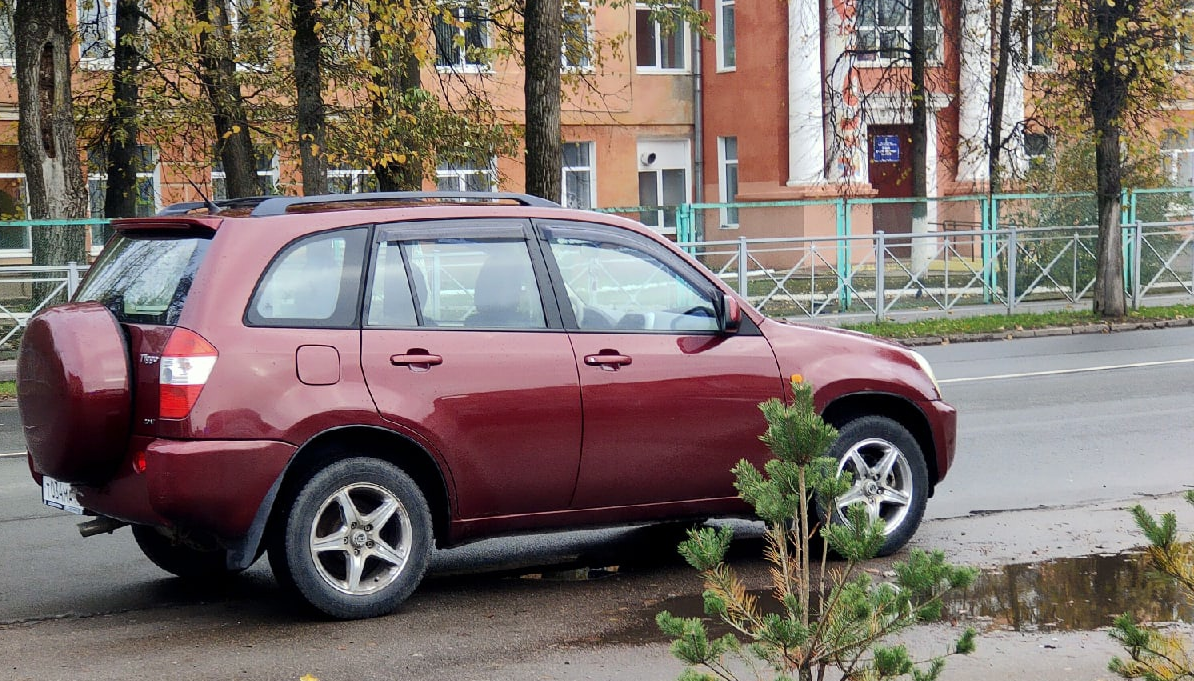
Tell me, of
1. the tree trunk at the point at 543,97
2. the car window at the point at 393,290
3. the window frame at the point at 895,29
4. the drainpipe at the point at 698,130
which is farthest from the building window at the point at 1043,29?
the car window at the point at 393,290

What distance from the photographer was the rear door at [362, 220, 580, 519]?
6477 mm

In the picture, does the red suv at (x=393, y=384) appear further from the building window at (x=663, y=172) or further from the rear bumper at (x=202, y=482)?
the building window at (x=663, y=172)

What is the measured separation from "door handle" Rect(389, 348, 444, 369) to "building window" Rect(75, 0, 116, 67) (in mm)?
16373

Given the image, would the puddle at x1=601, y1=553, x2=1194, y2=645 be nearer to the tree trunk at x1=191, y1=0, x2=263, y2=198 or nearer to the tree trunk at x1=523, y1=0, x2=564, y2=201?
the tree trunk at x1=523, y1=0, x2=564, y2=201

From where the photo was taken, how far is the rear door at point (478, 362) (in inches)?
255

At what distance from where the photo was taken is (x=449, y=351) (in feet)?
21.6

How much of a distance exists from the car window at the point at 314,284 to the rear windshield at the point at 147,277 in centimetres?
31

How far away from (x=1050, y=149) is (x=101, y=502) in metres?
23.9

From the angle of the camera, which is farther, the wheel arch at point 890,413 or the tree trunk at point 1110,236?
the tree trunk at point 1110,236

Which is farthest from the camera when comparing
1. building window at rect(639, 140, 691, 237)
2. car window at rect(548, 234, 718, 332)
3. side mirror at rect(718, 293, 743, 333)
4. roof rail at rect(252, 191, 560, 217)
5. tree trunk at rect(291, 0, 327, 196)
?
building window at rect(639, 140, 691, 237)

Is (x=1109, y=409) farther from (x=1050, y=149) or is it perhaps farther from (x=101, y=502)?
(x=1050, y=149)

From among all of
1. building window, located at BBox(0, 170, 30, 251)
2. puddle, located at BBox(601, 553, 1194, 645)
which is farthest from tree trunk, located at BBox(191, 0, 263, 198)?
puddle, located at BBox(601, 553, 1194, 645)

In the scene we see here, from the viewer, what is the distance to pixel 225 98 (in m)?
20.2

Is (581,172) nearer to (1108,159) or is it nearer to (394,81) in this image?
(1108,159)
